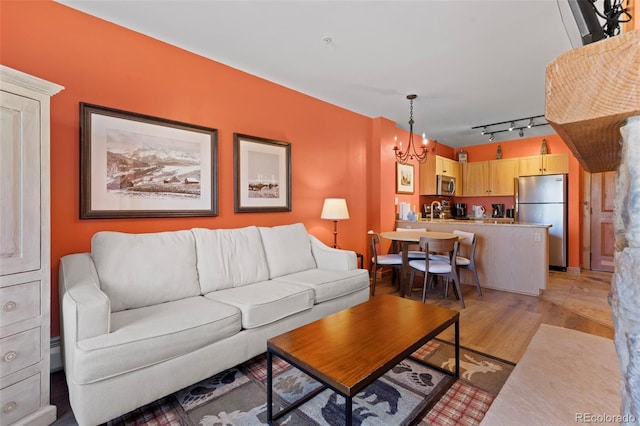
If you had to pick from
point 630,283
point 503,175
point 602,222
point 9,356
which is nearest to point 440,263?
point 630,283

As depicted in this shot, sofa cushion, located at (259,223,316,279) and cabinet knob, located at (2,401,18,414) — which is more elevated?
sofa cushion, located at (259,223,316,279)

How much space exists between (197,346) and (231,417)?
434 millimetres

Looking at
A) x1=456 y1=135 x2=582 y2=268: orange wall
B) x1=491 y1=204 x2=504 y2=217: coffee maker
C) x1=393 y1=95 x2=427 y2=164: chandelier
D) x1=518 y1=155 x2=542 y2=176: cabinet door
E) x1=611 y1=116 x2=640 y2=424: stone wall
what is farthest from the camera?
x1=491 y1=204 x2=504 y2=217: coffee maker

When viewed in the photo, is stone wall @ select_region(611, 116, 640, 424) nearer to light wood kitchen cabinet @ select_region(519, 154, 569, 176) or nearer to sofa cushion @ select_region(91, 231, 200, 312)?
sofa cushion @ select_region(91, 231, 200, 312)

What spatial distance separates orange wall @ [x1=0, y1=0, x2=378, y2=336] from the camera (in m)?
2.09

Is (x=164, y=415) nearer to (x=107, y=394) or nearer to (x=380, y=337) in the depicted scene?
(x=107, y=394)

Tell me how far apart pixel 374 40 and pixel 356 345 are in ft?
8.10

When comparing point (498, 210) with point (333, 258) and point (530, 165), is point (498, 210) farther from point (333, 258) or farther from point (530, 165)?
point (333, 258)

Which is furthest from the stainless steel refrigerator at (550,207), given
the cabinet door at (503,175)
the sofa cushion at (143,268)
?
the sofa cushion at (143,268)

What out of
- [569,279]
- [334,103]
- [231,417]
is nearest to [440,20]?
[334,103]

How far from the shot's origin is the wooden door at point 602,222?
511cm

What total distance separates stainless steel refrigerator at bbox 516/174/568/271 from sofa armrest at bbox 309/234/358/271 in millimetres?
3999

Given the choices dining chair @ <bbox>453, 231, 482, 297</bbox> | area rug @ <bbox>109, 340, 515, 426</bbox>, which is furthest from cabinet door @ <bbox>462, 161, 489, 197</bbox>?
area rug @ <bbox>109, 340, 515, 426</bbox>

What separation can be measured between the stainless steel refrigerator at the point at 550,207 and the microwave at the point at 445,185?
1229mm
